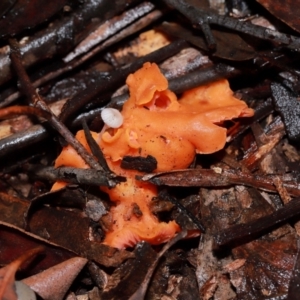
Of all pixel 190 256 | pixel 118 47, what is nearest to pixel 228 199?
pixel 190 256

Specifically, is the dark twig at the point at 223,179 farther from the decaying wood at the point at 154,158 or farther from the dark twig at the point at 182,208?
the dark twig at the point at 182,208

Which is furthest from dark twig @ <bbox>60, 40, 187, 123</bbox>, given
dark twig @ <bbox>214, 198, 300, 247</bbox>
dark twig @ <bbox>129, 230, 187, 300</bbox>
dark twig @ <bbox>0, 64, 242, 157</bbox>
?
dark twig @ <bbox>214, 198, 300, 247</bbox>

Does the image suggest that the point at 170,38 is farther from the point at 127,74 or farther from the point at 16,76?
the point at 16,76

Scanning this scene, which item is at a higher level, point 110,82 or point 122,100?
point 110,82

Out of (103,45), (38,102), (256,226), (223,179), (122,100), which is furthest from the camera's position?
(103,45)

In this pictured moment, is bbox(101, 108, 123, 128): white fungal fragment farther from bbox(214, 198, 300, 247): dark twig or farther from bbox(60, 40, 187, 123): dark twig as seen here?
bbox(214, 198, 300, 247): dark twig

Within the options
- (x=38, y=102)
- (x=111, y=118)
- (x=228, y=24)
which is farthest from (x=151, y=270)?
(x=228, y=24)

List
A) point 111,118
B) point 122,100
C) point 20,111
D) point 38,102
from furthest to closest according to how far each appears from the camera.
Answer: point 122,100 < point 38,102 < point 111,118 < point 20,111

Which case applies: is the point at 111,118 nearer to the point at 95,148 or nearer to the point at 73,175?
the point at 95,148
